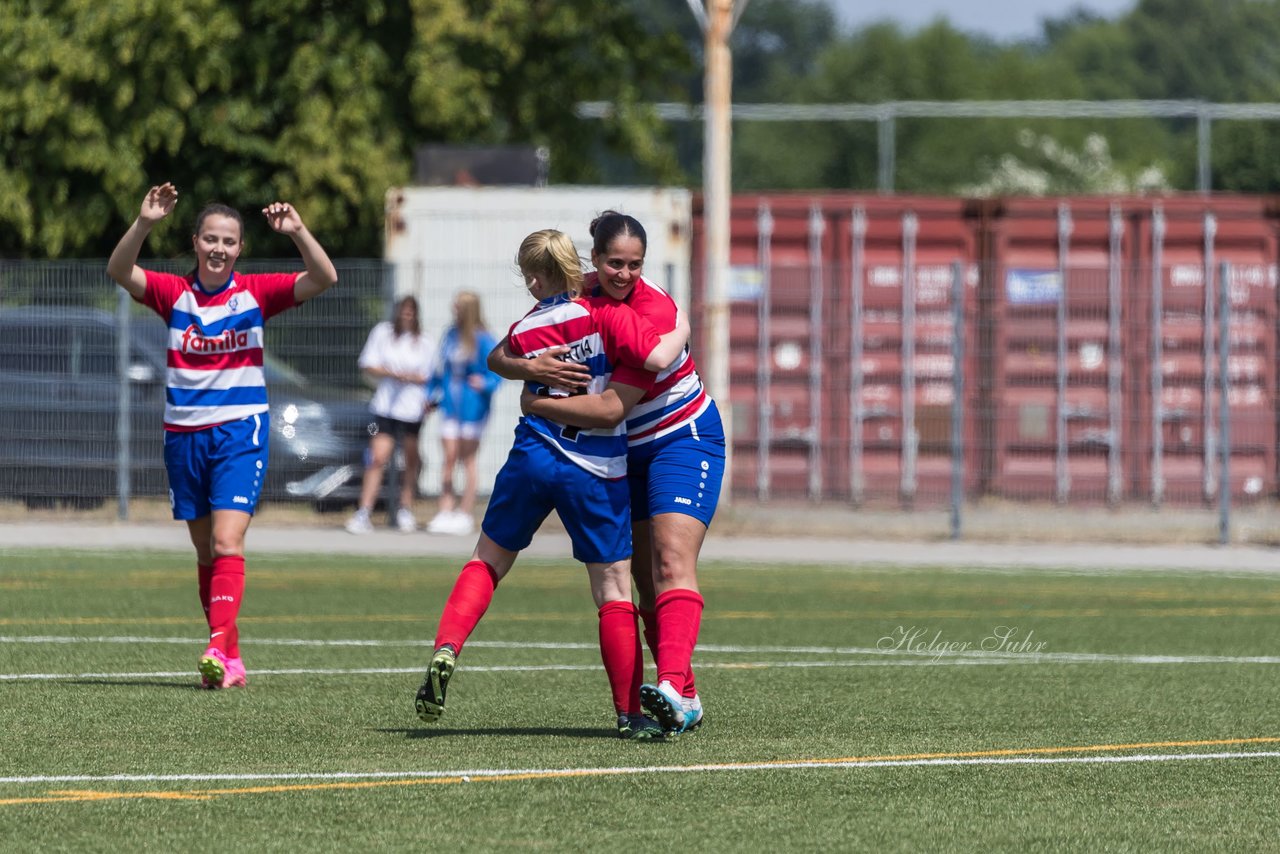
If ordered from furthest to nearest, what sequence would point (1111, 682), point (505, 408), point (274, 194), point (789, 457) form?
1. point (274, 194)
2. point (789, 457)
3. point (505, 408)
4. point (1111, 682)

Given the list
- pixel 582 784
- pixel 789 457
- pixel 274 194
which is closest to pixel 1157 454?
pixel 789 457

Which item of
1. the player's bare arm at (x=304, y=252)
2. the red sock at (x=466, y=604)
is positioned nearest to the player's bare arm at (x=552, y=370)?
A: the red sock at (x=466, y=604)

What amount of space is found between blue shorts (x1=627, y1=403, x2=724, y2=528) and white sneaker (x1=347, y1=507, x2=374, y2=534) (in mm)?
10978

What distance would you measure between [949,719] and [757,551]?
9.53m

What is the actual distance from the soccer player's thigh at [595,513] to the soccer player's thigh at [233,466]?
2.01m

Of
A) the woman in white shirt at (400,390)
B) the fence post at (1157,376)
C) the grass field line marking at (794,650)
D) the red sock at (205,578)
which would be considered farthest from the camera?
the fence post at (1157,376)

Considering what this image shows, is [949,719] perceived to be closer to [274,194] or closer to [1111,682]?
[1111,682]

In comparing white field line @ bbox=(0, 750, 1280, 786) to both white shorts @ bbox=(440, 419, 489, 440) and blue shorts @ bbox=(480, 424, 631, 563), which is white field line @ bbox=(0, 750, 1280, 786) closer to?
blue shorts @ bbox=(480, 424, 631, 563)

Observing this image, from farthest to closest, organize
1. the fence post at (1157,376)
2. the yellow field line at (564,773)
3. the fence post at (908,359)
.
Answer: the fence post at (908,359), the fence post at (1157,376), the yellow field line at (564,773)

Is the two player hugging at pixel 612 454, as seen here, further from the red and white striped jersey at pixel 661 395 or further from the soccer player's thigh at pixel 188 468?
the soccer player's thigh at pixel 188 468

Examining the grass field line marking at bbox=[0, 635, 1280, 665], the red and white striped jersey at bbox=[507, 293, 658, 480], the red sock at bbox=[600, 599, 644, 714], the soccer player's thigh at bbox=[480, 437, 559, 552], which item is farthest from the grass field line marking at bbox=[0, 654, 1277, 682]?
the red and white striped jersey at bbox=[507, 293, 658, 480]

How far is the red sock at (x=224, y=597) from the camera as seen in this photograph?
8.41 meters

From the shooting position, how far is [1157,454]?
20.4m

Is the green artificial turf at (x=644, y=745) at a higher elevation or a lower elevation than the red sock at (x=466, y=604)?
lower
